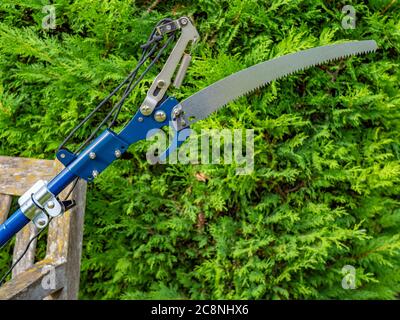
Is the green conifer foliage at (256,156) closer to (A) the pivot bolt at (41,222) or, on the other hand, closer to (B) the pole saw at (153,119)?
(B) the pole saw at (153,119)

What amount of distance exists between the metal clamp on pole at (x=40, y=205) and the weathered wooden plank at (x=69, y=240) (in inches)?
14.0

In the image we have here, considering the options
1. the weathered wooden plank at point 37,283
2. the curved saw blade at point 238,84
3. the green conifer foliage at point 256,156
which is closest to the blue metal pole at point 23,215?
the weathered wooden plank at point 37,283

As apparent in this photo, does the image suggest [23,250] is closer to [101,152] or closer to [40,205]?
[40,205]

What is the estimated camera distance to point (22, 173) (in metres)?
1.99

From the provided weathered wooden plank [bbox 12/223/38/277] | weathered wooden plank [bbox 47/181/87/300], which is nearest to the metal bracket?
weathered wooden plank [bbox 47/181/87/300]

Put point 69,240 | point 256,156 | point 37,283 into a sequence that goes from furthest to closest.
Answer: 1. point 256,156
2. point 69,240
3. point 37,283

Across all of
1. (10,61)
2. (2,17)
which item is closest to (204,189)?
(10,61)

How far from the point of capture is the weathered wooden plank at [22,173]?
1961 mm

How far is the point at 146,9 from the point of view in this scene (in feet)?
7.29

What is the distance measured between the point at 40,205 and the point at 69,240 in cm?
42

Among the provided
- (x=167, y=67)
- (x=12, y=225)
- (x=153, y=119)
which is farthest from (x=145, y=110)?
(x=12, y=225)

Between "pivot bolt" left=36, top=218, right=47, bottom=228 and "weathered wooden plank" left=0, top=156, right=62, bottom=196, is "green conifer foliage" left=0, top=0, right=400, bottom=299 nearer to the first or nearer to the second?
"weathered wooden plank" left=0, top=156, right=62, bottom=196

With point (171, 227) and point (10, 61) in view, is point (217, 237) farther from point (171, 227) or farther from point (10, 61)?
point (10, 61)

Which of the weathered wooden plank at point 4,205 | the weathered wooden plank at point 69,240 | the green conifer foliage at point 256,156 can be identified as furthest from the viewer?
the green conifer foliage at point 256,156
